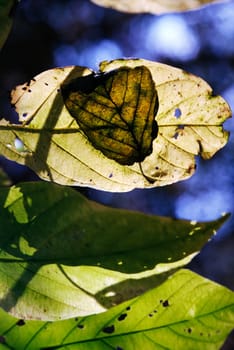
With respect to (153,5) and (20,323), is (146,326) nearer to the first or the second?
(20,323)

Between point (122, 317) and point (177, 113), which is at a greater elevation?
point (177, 113)

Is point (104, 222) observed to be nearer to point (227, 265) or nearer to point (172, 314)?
point (172, 314)

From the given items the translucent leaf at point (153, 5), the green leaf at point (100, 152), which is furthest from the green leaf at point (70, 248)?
the translucent leaf at point (153, 5)

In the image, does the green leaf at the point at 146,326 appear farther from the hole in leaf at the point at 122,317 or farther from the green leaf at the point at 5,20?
the green leaf at the point at 5,20

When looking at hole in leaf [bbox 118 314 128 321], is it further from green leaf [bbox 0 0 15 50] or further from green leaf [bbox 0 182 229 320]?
green leaf [bbox 0 0 15 50]

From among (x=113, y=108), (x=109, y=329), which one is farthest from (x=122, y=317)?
(x=113, y=108)

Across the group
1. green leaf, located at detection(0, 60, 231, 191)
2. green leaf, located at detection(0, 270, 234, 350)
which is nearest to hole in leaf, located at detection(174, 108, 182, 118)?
green leaf, located at detection(0, 60, 231, 191)
